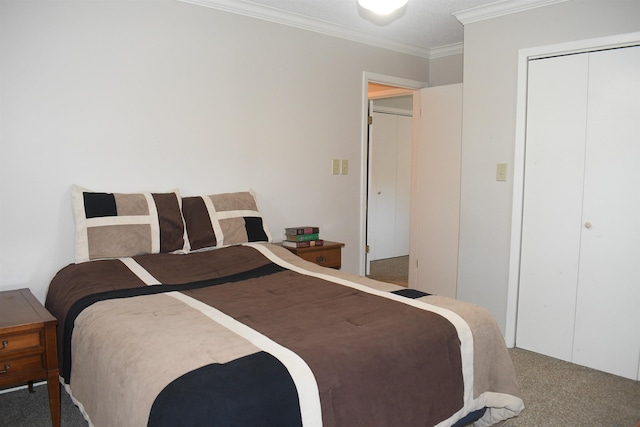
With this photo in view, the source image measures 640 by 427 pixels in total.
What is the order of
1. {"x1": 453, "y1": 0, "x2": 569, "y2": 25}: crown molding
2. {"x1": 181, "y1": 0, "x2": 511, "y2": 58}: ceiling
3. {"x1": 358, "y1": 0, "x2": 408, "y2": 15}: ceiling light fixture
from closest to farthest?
{"x1": 358, "y1": 0, "x2": 408, "y2": 15}: ceiling light fixture, {"x1": 453, "y1": 0, "x2": 569, "y2": 25}: crown molding, {"x1": 181, "y1": 0, "x2": 511, "y2": 58}: ceiling

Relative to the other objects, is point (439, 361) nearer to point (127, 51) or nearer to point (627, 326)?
point (627, 326)

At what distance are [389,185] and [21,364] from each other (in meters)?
4.80

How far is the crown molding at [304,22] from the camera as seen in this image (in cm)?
316

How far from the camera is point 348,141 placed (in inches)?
157

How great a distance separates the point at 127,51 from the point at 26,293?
57.7 inches

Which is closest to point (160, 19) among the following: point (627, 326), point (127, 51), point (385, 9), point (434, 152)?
point (127, 51)

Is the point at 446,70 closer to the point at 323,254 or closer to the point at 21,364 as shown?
the point at 323,254

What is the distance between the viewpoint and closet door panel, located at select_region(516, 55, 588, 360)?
2961mm

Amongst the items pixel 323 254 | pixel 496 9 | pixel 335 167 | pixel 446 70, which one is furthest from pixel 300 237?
pixel 446 70

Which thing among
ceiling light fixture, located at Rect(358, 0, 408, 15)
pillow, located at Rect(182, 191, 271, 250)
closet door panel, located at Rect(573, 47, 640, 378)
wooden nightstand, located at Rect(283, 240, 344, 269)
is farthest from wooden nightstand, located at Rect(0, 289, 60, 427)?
closet door panel, located at Rect(573, 47, 640, 378)

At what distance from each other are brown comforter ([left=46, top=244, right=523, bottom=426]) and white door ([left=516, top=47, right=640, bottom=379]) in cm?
130

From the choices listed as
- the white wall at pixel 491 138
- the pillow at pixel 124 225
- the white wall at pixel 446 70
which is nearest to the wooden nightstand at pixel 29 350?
the pillow at pixel 124 225

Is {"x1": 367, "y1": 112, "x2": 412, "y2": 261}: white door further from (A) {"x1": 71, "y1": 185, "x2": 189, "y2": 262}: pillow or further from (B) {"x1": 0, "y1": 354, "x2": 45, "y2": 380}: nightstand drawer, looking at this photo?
(B) {"x1": 0, "y1": 354, "x2": 45, "y2": 380}: nightstand drawer

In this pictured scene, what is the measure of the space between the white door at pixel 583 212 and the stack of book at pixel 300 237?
1.47 meters
